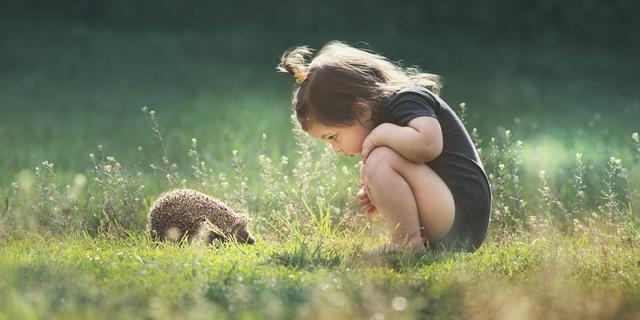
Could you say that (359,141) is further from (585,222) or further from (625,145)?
(625,145)

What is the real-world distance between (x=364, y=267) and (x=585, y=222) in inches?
83.2

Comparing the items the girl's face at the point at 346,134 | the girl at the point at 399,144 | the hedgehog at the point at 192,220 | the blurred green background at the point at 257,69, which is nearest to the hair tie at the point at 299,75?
the girl at the point at 399,144

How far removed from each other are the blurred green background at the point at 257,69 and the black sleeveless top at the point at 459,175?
2429mm

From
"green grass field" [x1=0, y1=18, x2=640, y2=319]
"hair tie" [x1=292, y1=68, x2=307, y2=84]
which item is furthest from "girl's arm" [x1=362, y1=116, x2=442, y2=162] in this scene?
"hair tie" [x1=292, y1=68, x2=307, y2=84]

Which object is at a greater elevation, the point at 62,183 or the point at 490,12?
the point at 490,12

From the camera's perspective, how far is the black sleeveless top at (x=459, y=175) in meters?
4.84

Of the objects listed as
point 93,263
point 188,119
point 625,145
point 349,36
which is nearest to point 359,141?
point 93,263

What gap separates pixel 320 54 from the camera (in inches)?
203

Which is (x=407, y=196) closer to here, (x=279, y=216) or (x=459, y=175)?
(x=459, y=175)

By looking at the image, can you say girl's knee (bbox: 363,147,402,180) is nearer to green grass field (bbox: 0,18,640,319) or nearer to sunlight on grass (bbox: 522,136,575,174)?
green grass field (bbox: 0,18,640,319)

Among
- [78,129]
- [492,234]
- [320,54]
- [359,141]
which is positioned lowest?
[78,129]

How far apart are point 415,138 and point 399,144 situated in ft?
0.28

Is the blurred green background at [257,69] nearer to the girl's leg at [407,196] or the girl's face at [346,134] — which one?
the girl's face at [346,134]

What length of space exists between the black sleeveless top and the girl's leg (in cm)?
10
